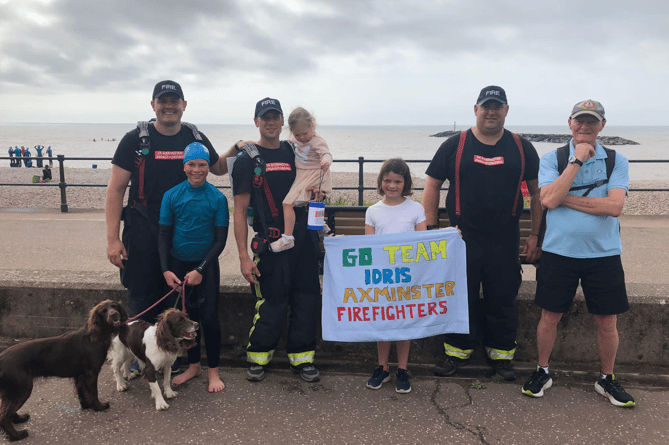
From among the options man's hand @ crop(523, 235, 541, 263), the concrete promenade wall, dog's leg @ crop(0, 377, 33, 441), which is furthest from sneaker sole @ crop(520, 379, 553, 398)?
dog's leg @ crop(0, 377, 33, 441)

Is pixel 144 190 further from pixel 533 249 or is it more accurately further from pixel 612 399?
pixel 612 399

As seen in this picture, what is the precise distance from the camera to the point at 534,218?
3.82 meters

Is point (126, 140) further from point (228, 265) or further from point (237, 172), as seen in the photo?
point (228, 265)

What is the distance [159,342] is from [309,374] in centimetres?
108

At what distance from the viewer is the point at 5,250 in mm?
7535

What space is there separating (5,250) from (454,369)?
6914 mm

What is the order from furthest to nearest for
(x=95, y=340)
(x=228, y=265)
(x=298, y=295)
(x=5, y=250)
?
1. (x=5, y=250)
2. (x=228, y=265)
3. (x=298, y=295)
4. (x=95, y=340)

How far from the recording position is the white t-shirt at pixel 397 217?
3648mm

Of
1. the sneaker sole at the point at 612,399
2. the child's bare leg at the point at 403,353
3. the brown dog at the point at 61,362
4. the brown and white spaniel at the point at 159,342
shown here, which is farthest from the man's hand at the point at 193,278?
the sneaker sole at the point at 612,399

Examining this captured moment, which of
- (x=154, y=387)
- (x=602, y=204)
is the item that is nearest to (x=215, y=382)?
(x=154, y=387)

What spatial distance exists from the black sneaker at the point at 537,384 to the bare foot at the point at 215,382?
2077mm

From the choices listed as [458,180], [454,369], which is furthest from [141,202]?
[454,369]

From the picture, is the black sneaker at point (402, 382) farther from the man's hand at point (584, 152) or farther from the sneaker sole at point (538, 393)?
the man's hand at point (584, 152)

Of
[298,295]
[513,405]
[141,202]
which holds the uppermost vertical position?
→ [141,202]
